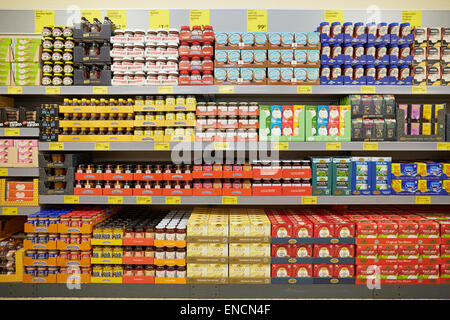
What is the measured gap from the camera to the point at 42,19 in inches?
127

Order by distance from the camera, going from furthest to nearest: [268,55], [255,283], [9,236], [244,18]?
1. [244,18]
2. [9,236]
3. [268,55]
4. [255,283]

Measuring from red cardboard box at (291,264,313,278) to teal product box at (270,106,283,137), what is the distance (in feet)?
3.90

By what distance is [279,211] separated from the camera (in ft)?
9.81

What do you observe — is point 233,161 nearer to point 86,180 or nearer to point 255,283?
point 255,283

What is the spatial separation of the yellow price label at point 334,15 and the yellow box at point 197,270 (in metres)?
2.95

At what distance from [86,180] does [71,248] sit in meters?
0.62

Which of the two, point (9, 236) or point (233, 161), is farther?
point (9, 236)

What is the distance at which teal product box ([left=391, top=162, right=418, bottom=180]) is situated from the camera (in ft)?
8.59

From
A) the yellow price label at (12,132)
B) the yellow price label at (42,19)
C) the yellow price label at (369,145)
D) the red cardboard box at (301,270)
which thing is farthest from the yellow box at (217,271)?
the yellow price label at (42,19)

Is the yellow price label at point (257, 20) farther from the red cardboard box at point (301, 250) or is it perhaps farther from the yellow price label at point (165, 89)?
the red cardboard box at point (301, 250)

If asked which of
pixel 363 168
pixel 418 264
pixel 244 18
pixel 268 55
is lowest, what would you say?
pixel 418 264

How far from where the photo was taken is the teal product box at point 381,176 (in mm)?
2588

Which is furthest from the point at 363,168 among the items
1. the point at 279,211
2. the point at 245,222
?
the point at 245,222

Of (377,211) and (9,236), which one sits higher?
(377,211)
